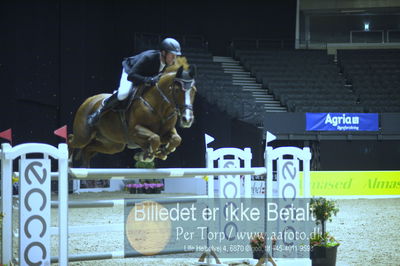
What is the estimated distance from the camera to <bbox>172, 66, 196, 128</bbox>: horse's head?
455 cm

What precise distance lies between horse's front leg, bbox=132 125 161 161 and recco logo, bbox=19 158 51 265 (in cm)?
92

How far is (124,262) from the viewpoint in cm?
567

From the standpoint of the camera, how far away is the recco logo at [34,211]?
4.00 m

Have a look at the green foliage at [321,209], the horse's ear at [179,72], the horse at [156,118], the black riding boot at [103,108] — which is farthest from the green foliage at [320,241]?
the black riding boot at [103,108]

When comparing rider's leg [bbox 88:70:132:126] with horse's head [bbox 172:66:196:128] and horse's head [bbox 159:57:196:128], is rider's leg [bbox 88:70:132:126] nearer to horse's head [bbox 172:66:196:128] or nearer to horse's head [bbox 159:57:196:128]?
horse's head [bbox 159:57:196:128]

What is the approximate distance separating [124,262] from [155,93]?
5.74 ft

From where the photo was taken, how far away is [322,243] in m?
5.23

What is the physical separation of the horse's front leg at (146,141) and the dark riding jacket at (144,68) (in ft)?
1.38

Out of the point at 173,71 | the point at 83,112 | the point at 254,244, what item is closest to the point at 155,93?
the point at 173,71

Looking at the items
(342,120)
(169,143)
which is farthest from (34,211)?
(342,120)

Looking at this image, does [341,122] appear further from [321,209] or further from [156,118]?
[156,118]

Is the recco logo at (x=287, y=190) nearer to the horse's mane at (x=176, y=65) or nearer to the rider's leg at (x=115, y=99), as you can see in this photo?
the horse's mane at (x=176, y=65)

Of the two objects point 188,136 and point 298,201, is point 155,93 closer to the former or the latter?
point 298,201

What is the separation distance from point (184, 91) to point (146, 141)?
0.52 m
